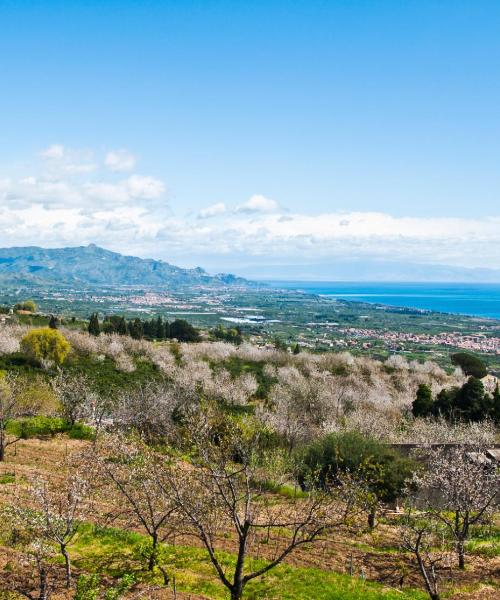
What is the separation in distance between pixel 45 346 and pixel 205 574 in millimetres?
54294

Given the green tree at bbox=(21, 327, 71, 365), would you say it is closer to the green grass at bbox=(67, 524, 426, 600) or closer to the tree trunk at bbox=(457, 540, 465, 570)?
the green grass at bbox=(67, 524, 426, 600)

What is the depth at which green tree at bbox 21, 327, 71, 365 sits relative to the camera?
65.4m

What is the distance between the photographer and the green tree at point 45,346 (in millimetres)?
65438

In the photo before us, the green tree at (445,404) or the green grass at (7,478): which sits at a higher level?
the green grass at (7,478)

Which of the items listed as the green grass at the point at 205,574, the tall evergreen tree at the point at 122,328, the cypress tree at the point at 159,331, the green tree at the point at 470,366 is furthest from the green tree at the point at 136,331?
the green grass at the point at 205,574

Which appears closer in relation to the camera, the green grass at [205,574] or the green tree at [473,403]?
the green grass at [205,574]

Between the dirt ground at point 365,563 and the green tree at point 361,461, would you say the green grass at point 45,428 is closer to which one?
the dirt ground at point 365,563

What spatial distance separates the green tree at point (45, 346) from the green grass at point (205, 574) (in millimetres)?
49408

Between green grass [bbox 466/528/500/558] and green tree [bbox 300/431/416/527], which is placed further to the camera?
green tree [bbox 300/431/416/527]

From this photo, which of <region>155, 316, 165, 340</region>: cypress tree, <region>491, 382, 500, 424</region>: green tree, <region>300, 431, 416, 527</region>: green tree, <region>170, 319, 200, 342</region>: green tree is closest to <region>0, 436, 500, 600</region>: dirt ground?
<region>300, 431, 416, 527</region>: green tree

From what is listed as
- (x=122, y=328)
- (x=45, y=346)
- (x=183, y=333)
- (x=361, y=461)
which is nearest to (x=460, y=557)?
(x=361, y=461)

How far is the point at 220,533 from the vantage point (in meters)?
22.9

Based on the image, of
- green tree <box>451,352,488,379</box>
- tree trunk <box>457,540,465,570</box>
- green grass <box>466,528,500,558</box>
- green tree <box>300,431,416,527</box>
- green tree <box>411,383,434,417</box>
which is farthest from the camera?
green tree <box>451,352,488,379</box>

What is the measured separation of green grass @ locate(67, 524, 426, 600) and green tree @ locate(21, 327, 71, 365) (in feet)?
162
